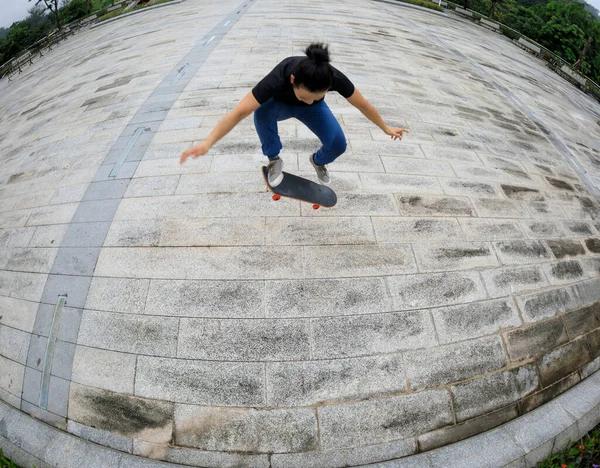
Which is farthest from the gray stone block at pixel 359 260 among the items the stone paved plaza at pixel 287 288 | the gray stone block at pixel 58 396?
the gray stone block at pixel 58 396

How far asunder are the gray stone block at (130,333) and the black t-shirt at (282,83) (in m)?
2.73

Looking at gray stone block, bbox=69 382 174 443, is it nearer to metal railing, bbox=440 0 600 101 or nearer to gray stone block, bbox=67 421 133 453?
gray stone block, bbox=67 421 133 453

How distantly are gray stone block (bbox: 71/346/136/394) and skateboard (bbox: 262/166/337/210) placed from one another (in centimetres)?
267

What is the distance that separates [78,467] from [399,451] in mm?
3296

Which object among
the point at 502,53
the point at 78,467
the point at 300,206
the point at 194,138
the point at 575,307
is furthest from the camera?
the point at 502,53

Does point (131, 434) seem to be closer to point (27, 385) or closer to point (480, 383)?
point (27, 385)

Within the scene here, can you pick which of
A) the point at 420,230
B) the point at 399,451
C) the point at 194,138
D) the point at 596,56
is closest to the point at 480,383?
the point at 399,451

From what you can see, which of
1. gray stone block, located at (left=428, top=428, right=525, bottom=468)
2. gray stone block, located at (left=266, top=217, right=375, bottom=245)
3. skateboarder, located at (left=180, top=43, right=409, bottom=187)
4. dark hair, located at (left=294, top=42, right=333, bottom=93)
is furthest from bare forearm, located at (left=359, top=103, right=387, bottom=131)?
gray stone block, located at (left=428, top=428, right=525, bottom=468)

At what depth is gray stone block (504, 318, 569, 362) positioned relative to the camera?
383 centimetres

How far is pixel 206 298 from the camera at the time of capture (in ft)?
12.4

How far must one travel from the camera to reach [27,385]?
3.73m

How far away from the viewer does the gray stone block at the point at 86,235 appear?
15.2 feet

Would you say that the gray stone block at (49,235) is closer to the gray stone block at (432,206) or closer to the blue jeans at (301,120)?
the blue jeans at (301,120)

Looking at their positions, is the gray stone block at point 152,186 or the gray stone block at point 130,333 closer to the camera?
the gray stone block at point 130,333
